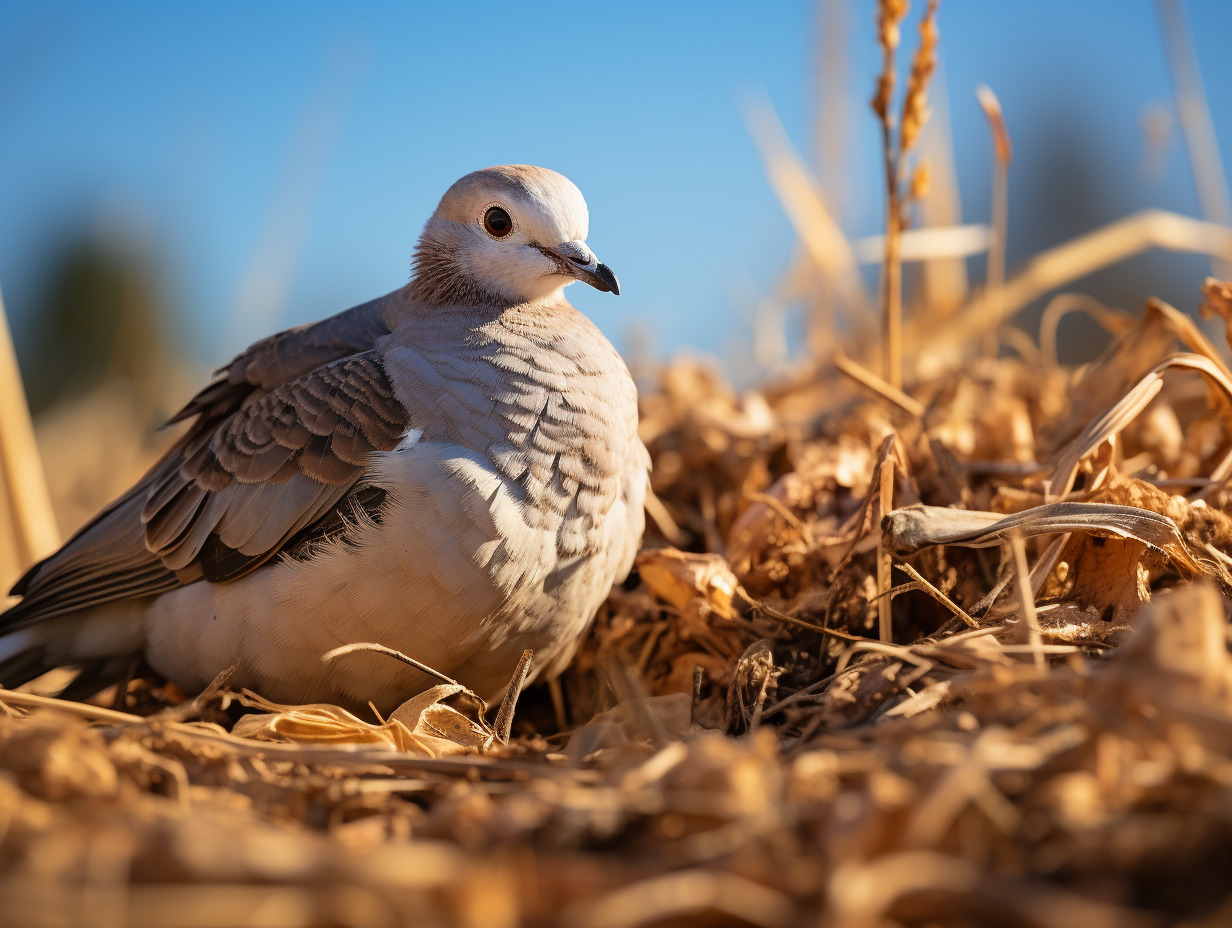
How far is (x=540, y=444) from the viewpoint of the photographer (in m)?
2.79

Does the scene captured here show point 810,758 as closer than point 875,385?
Yes

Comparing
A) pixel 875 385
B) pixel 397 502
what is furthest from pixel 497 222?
pixel 875 385

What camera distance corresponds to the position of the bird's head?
3338 mm

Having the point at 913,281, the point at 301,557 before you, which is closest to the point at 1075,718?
the point at 301,557

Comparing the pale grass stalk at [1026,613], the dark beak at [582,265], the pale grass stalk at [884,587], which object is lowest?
the pale grass stalk at [884,587]

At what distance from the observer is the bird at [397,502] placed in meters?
2.75

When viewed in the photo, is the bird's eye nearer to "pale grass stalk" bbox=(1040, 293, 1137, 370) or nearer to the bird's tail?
the bird's tail

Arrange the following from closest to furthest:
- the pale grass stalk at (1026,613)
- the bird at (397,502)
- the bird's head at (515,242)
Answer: the pale grass stalk at (1026,613) < the bird at (397,502) < the bird's head at (515,242)

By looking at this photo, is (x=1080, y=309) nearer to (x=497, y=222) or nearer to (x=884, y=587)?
(x=884, y=587)

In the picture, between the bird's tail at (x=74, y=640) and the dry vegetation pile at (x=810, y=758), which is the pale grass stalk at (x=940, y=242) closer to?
the dry vegetation pile at (x=810, y=758)

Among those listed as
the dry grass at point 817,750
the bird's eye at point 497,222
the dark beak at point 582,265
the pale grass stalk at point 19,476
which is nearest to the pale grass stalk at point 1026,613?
the dry grass at point 817,750

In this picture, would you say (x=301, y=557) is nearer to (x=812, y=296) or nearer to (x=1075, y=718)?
(x=1075, y=718)

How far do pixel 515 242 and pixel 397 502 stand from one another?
3.68ft

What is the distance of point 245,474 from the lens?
126 inches
